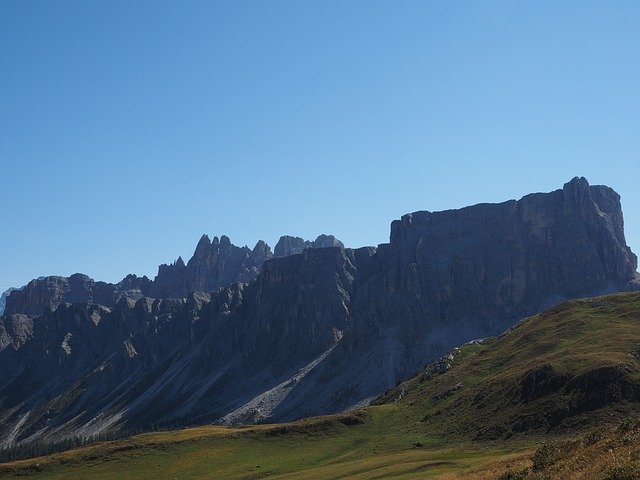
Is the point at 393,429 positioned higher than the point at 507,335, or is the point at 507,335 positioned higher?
the point at 507,335

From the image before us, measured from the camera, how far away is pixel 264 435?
108 m

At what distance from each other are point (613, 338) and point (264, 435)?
191 feet

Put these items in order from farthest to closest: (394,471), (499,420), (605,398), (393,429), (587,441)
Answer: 1. (393,429)
2. (499,420)
3. (605,398)
4. (394,471)
5. (587,441)

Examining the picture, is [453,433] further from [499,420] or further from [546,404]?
[546,404]

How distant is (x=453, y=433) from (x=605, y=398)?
20.3 metres

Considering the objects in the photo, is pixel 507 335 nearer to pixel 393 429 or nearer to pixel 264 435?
pixel 393 429

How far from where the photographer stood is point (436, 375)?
136 m

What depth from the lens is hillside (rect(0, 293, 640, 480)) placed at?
3167 inches

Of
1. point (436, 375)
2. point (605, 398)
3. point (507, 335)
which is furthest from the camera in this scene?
point (507, 335)

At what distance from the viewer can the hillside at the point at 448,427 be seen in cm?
8044

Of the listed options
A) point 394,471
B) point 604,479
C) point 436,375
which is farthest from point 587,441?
point 436,375

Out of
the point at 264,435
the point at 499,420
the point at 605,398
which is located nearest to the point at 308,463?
the point at 264,435

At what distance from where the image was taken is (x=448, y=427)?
96.4 m

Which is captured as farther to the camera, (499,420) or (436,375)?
(436,375)
